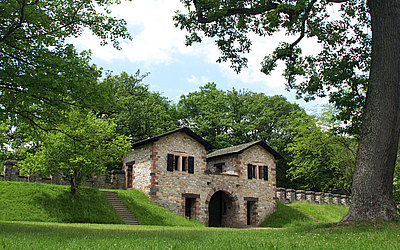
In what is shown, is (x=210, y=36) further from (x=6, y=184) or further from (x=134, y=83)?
(x=134, y=83)

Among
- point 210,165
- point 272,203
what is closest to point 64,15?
point 210,165

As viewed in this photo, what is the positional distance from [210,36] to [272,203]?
2025cm

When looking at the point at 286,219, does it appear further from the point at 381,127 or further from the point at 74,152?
the point at 381,127

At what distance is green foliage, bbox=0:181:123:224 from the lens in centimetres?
2033

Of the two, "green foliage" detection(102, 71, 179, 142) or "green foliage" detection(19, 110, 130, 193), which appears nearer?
"green foliage" detection(19, 110, 130, 193)

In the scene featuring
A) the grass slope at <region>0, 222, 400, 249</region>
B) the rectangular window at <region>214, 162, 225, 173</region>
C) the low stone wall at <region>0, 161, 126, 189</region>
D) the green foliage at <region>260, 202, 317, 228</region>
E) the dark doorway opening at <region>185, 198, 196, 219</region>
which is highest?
the rectangular window at <region>214, 162, 225, 173</region>

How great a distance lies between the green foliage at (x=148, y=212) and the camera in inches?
934

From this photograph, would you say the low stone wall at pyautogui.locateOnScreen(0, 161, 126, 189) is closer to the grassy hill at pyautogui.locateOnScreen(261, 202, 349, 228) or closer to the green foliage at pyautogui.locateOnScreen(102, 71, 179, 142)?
the green foliage at pyautogui.locateOnScreen(102, 71, 179, 142)

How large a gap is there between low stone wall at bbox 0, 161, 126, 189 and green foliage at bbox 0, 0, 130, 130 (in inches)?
431

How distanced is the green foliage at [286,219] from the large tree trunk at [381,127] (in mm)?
18934

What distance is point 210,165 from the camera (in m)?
34.2

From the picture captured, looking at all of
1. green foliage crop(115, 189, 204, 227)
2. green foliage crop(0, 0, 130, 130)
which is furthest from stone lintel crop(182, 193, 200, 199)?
green foliage crop(0, 0, 130, 130)

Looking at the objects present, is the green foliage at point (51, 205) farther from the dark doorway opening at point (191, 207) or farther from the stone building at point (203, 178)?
A: the dark doorway opening at point (191, 207)

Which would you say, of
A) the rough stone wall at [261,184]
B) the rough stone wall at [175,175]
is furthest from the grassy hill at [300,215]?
the rough stone wall at [175,175]
